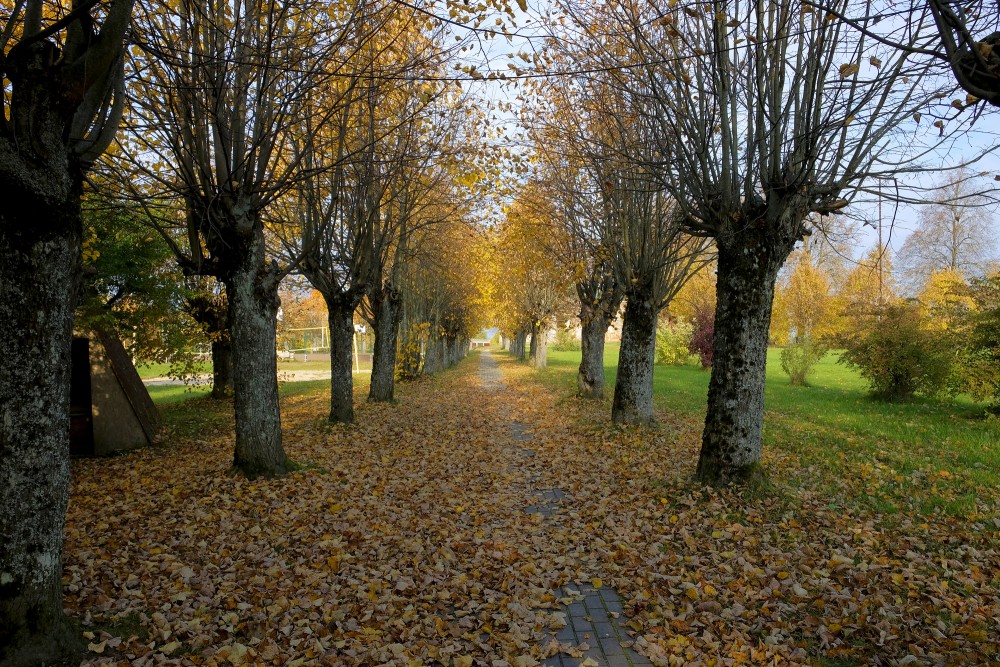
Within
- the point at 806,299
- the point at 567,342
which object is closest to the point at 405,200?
the point at 806,299

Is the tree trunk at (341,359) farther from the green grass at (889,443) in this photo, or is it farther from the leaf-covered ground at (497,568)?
the green grass at (889,443)

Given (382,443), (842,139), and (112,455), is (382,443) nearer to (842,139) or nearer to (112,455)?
(112,455)

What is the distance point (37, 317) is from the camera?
3.33 meters

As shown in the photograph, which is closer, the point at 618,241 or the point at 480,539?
the point at 480,539

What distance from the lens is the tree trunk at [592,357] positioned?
1712 cm

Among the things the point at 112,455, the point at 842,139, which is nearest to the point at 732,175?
the point at 842,139

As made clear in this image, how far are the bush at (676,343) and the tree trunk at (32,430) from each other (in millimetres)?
33801

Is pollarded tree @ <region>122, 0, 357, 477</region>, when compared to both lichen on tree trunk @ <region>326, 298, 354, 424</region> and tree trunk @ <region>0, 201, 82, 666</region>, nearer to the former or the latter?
tree trunk @ <region>0, 201, 82, 666</region>

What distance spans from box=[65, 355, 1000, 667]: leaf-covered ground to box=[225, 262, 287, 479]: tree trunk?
39 centimetres

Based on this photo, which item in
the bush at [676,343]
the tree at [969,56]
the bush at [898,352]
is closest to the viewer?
the tree at [969,56]

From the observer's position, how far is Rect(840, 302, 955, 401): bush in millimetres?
14250

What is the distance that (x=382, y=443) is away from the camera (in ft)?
35.7

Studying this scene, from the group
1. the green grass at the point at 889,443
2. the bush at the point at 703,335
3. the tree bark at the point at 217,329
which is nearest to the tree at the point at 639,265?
the green grass at the point at 889,443

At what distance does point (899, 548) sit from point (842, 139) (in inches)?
166
